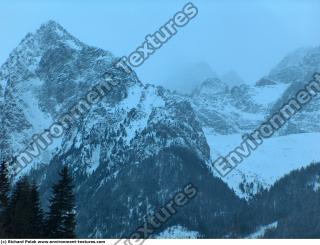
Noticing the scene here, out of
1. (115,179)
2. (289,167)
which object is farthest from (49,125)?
(289,167)

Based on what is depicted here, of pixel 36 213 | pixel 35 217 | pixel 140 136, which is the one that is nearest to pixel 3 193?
pixel 36 213

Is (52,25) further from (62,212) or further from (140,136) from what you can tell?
(140,136)

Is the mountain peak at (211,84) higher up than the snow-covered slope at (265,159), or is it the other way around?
the mountain peak at (211,84)

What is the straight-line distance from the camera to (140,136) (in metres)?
122

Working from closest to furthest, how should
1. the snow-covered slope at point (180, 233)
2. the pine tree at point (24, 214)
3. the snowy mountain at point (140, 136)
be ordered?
the pine tree at point (24, 214) < the snow-covered slope at point (180, 233) < the snowy mountain at point (140, 136)

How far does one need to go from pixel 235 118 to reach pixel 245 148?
35.5 meters

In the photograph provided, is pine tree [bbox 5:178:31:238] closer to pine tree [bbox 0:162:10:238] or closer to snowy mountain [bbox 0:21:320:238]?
pine tree [bbox 0:162:10:238]

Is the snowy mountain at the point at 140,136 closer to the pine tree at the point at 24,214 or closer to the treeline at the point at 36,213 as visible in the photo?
the pine tree at the point at 24,214

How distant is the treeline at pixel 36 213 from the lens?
35.0 meters

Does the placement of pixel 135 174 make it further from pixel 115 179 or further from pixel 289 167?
pixel 289 167

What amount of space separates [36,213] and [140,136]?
277 ft

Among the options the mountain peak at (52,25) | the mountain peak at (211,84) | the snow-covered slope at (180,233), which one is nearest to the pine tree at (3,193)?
the mountain peak at (52,25)

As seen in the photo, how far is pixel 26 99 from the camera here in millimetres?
124750

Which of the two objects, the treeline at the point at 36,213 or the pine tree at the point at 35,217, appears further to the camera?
the treeline at the point at 36,213
